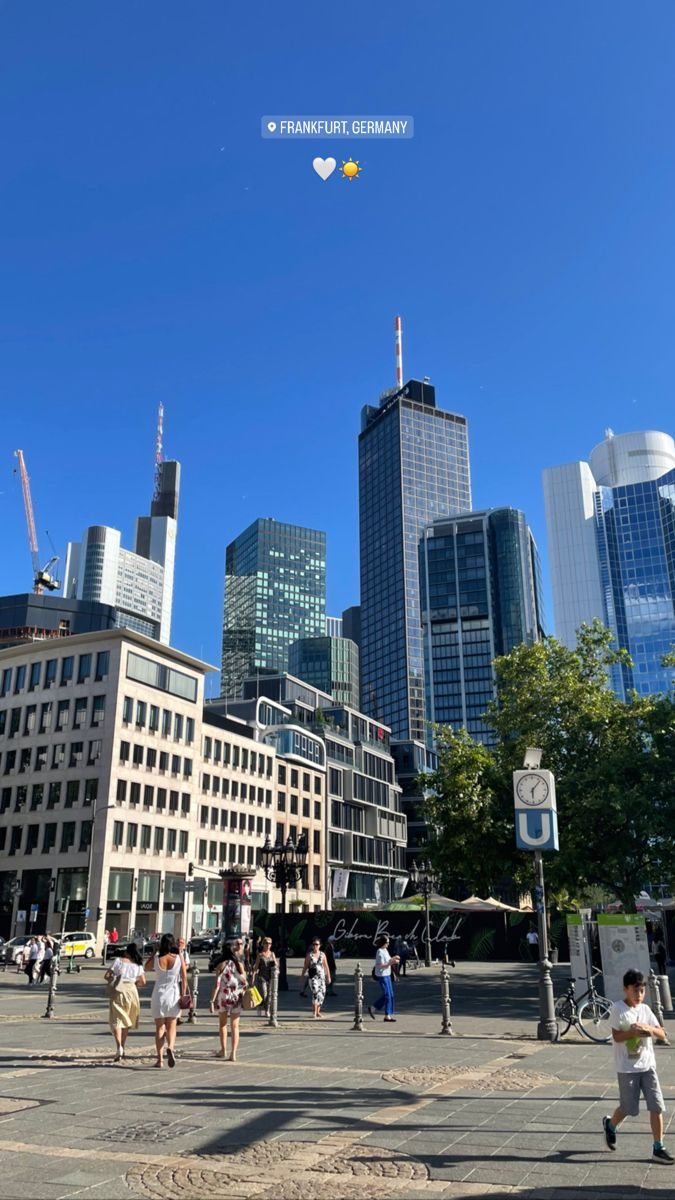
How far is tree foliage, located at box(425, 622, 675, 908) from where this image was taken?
2731cm

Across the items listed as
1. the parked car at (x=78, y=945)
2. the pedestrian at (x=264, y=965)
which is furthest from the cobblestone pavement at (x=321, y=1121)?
the parked car at (x=78, y=945)

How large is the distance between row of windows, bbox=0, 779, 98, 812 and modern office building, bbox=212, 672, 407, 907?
26.5 metres

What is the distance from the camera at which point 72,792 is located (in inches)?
2453

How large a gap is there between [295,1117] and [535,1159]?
8.93 feet

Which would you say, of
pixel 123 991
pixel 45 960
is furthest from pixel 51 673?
pixel 123 991

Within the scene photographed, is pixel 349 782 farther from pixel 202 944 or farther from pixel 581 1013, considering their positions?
pixel 581 1013

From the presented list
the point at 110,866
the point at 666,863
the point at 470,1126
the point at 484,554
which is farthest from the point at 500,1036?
the point at 484,554

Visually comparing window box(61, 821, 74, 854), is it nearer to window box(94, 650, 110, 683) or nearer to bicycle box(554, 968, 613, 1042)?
window box(94, 650, 110, 683)

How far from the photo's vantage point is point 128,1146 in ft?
26.2

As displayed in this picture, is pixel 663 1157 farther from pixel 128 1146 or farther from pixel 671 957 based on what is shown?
pixel 671 957

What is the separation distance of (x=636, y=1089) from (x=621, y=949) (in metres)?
11.1

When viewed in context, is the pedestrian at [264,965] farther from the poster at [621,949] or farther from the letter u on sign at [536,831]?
the poster at [621,949]

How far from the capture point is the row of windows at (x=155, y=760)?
63534 mm

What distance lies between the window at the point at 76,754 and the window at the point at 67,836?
13.1 feet
